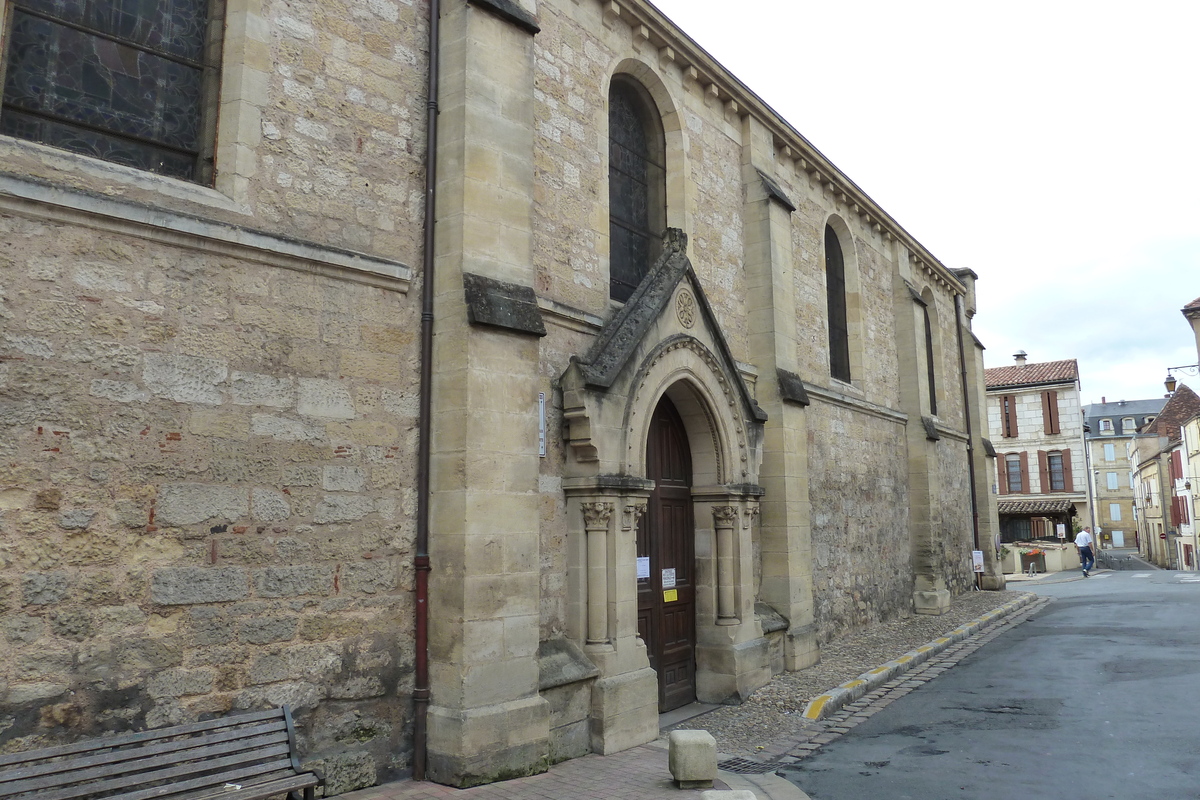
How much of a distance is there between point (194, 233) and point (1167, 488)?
5280 centimetres

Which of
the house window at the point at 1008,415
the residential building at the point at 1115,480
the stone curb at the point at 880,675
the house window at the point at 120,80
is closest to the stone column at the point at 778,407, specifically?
the stone curb at the point at 880,675

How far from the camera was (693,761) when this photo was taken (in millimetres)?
5609

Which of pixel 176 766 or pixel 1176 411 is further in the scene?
pixel 1176 411

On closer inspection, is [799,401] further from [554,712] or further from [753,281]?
[554,712]

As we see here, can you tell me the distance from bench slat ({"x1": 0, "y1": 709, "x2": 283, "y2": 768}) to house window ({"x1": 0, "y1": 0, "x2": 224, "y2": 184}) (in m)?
3.50

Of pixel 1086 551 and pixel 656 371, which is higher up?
pixel 656 371

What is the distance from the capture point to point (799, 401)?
10945mm

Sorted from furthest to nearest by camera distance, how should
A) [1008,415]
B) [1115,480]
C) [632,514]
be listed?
[1115,480] → [1008,415] → [632,514]

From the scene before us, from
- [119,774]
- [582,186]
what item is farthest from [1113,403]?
[119,774]

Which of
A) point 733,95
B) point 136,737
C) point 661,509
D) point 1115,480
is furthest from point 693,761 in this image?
point 1115,480

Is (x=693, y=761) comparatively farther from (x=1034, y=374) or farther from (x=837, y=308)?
(x=1034, y=374)

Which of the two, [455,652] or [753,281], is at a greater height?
[753,281]

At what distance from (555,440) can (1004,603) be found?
1444cm

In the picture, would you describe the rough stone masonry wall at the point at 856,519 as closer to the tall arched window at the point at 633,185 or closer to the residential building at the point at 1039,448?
the tall arched window at the point at 633,185
